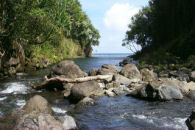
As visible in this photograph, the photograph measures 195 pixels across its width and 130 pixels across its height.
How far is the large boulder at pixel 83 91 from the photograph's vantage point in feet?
37.8

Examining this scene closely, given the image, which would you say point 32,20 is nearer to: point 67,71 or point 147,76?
point 67,71

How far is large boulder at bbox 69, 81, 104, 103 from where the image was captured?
37.8 feet

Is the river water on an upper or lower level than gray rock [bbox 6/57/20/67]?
lower

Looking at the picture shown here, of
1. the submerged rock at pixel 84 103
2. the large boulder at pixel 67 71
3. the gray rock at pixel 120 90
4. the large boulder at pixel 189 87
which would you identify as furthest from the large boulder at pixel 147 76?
the submerged rock at pixel 84 103

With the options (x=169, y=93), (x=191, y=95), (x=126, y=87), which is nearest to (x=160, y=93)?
(x=169, y=93)

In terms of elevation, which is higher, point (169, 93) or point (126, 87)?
point (169, 93)

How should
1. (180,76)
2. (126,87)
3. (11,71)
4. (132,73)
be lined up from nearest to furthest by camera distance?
(126,87) → (132,73) → (180,76) → (11,71)

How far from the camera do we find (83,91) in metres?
11.8

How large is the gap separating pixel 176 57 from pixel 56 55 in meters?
15.8

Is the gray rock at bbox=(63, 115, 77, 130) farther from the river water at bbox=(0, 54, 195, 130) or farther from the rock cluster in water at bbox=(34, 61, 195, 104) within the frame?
the rock cluster in water at bbox=(34, 61, 195, 104)

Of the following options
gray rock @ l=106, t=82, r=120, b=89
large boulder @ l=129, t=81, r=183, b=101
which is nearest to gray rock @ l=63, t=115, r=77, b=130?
large boulder @ l=129, t=81, r=183, b=101

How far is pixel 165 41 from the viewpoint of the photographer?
45125mm

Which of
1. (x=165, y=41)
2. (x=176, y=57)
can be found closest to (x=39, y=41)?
A: (x=176, y=57)

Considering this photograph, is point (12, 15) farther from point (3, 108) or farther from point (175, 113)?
point (175, 113)
